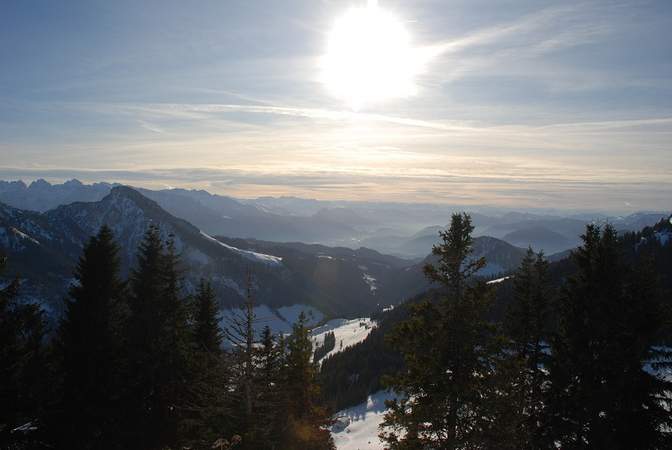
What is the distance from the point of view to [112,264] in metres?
22.2

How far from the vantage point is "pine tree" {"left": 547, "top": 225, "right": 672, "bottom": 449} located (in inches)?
707

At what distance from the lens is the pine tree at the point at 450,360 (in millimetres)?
15234

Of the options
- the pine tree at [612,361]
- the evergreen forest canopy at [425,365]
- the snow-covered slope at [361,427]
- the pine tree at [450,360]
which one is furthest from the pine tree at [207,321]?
the snow-covered slope at [361,427]

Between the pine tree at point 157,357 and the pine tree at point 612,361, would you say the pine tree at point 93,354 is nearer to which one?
the pine tree at point 157,357

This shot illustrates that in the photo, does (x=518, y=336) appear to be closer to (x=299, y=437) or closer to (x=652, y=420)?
(x=652, y=420)

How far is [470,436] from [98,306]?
56.4 feet

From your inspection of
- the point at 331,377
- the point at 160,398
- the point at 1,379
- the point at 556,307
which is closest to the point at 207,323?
the point at 160,398

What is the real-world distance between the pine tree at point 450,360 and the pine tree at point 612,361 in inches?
218

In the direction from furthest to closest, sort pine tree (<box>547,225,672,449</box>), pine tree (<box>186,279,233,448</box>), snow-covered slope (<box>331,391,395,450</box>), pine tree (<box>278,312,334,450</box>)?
1. snow-covered slope (<box>331,391,395,450</box>)
2. pine tree (<box>278,312,334,450</box>)
3. pine tree (<box>547,225,672,449</box>)
4. pine tree (<box>186,279,233,448</box>)

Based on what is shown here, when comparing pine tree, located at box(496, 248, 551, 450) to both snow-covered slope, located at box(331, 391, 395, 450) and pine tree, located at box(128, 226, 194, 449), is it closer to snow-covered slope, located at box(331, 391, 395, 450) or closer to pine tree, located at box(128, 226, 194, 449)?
pine tree, located at box(128, 226, 194, 449)

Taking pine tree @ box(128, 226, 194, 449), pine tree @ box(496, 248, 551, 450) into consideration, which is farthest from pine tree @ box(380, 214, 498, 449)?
pine tree @ box(128, 226, 194, 449)

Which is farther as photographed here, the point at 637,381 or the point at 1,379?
the point at 637,381

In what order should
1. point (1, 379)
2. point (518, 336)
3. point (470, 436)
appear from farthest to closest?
point (518, 336)
point (1, 379)
point (470, 436)

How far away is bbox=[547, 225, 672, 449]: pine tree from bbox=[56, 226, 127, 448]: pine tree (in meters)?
20.3
